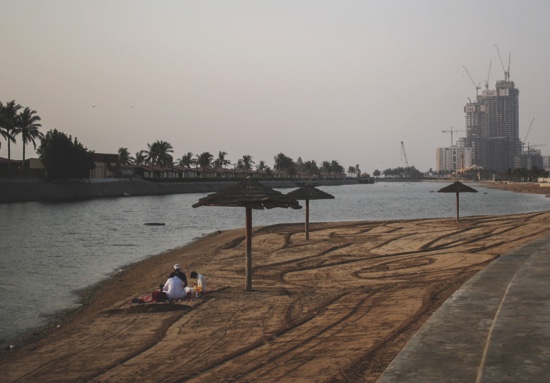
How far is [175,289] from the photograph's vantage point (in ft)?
46.2

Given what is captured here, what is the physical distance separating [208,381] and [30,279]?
16615mm

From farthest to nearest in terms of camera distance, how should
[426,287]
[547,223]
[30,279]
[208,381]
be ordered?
[547,223] → [30,279] → [426,287] → [208,381]

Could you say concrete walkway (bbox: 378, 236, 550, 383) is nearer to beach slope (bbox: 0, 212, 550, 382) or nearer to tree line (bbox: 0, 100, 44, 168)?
beach slope (bbox: 0, 212, 550, 382)

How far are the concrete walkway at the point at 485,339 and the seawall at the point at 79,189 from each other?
8422 cm

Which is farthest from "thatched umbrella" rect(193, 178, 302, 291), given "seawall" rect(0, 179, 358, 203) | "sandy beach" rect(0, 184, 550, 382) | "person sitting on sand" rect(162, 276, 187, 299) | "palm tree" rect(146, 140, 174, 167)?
"palm tree" rect(146, 140, 174, 167)

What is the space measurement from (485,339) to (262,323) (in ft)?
16.1

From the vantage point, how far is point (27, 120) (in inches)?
3932

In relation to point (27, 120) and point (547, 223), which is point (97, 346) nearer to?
point (547, 223)

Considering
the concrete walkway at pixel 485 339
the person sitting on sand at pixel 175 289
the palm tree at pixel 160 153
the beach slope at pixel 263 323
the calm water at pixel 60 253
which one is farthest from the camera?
the palm tree at pixel 160 153

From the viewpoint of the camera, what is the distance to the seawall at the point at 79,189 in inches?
3401

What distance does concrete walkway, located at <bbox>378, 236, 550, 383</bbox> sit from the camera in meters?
6.08

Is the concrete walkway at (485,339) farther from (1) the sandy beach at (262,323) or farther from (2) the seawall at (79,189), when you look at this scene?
(2) the seawall at (79,189)

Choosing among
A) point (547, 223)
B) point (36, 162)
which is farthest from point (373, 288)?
point (36, 162)

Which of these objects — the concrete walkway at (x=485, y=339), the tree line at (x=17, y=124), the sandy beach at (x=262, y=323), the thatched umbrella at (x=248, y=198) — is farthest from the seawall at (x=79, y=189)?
the concrete walkway at (x=485, y=339)
